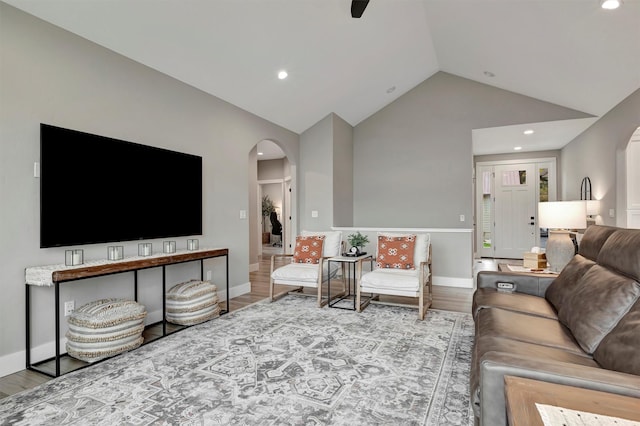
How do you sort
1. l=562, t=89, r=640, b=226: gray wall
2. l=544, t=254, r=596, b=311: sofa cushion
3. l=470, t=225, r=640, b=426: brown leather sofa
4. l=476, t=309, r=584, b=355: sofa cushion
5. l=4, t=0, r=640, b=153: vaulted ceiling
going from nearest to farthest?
l=470, t=225, r=640, b=426: brown leather sofa
l=476, t=309, r=584, b=355: sofa cushion
l=544, t=254, r=596, b=311: sofa cushion
l=4, t=0, r=640, b=153: vaulted ceiling
l=562, t=89, r=640, b=226: gray wall

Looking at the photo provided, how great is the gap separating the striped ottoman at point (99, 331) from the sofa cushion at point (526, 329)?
8.85 ft

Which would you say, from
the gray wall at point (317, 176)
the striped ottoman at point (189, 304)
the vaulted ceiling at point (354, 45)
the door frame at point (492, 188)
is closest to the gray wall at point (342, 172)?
the gray wall at point (317, 176)

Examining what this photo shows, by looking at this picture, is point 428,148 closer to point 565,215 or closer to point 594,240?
point 565,215

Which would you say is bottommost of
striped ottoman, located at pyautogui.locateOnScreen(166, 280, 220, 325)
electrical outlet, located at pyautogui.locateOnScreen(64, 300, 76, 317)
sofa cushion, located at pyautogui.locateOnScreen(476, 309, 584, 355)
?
striped ottoman, located at pyautogui.locateOnScreen(166, 280, 220, 325)

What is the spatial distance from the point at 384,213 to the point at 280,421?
5.21 meters

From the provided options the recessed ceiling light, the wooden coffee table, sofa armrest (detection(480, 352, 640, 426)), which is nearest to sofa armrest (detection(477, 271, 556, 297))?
sofa armrest (detection(480, 352, 640, 426))

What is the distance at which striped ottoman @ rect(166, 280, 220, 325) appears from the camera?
343cm

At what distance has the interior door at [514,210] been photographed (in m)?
8.06

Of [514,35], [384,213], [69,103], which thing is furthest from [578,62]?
[69,103]

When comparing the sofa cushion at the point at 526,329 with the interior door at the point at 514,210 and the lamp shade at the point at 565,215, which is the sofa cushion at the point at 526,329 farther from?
the interior door at the point at 514,210

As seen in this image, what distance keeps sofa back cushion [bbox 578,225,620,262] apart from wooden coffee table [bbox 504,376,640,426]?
169 cm

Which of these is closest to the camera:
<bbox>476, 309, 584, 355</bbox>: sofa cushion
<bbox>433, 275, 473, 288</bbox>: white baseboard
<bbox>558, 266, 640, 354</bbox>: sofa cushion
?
<bbox>558, 266, 640, 354</bbox>: sofa cushion

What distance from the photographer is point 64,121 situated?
2.84 meters

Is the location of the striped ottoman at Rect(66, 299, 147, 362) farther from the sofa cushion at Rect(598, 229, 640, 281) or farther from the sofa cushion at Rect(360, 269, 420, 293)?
the sofa cushion at Rect(598, 229, 640, 281)
